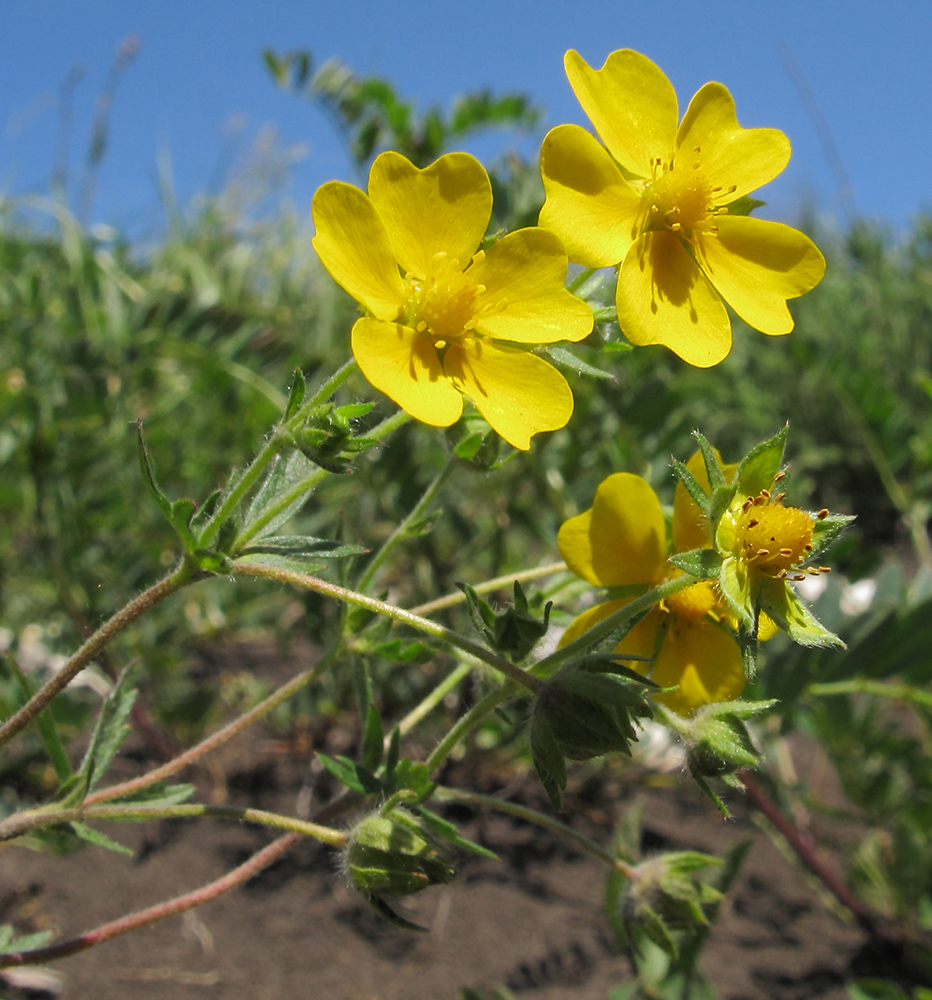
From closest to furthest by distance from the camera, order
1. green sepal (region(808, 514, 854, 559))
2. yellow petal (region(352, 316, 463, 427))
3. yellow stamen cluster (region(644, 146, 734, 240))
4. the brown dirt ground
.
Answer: yellow petal (region(352, 316, 463, 427)) < green sepal (region(808, 514, 854, 559)) < yellow stamen cluster (region(644, 146, 734, 240)) < the brown dirt ground

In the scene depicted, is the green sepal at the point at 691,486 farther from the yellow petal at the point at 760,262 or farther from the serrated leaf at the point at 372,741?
the serrated leaf at the point at 372,741

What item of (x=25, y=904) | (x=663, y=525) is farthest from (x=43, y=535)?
(x=663, y=525)

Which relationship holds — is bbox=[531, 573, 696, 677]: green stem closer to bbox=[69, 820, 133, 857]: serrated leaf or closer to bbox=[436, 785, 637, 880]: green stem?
bbox=[436, 785, 637, 880]: green stem

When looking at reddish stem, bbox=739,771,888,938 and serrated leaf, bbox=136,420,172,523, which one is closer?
serrated leaf, bbox=136,420,172,523

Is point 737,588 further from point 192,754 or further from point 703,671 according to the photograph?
point 192,754

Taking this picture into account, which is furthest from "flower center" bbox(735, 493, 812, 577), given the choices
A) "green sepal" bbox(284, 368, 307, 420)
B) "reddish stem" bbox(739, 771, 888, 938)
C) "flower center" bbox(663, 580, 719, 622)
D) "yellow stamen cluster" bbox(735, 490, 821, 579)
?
"reddish stem" bbox(739, 771, 888, 938)

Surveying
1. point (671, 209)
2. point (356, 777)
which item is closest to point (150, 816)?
point (356, 777)

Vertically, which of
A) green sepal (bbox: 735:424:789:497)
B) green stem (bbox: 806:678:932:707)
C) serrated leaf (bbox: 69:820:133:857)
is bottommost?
green stem (bbox: 806:678:932:707)
